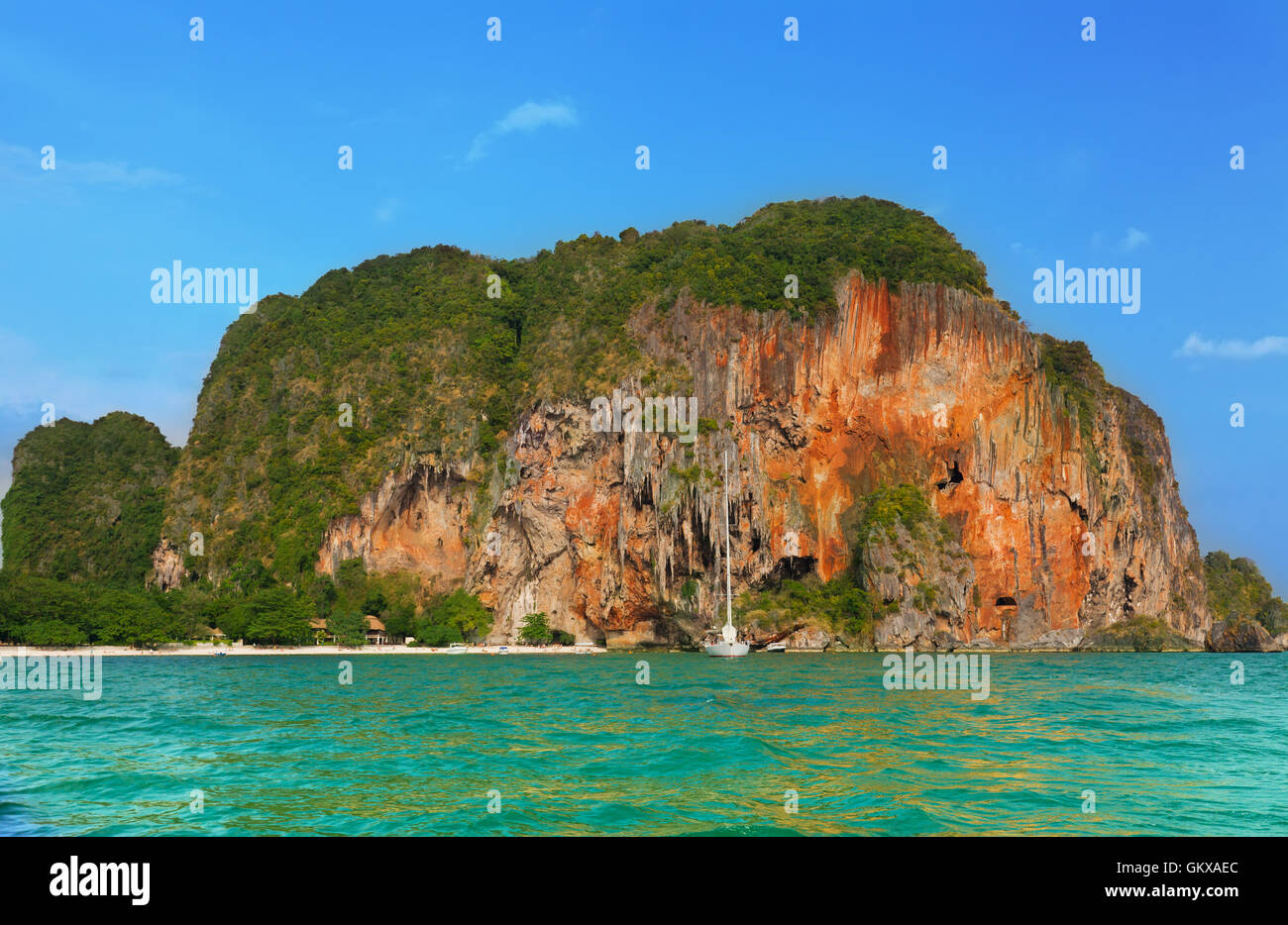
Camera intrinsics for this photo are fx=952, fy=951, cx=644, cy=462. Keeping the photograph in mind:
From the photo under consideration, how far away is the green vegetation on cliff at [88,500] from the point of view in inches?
4739

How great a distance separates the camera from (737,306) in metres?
90.1

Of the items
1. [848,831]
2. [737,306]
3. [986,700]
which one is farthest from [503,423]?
[848,831]

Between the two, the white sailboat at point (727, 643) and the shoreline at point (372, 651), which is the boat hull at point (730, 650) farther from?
the shoreline at point (372, 651)

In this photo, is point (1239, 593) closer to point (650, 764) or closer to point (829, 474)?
point (829, 474)

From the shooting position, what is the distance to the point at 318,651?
8756 centimetres

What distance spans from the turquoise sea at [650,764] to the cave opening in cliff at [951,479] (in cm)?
5400

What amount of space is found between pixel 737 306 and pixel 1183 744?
73.4 metres

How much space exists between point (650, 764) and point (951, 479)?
75.4 metres
